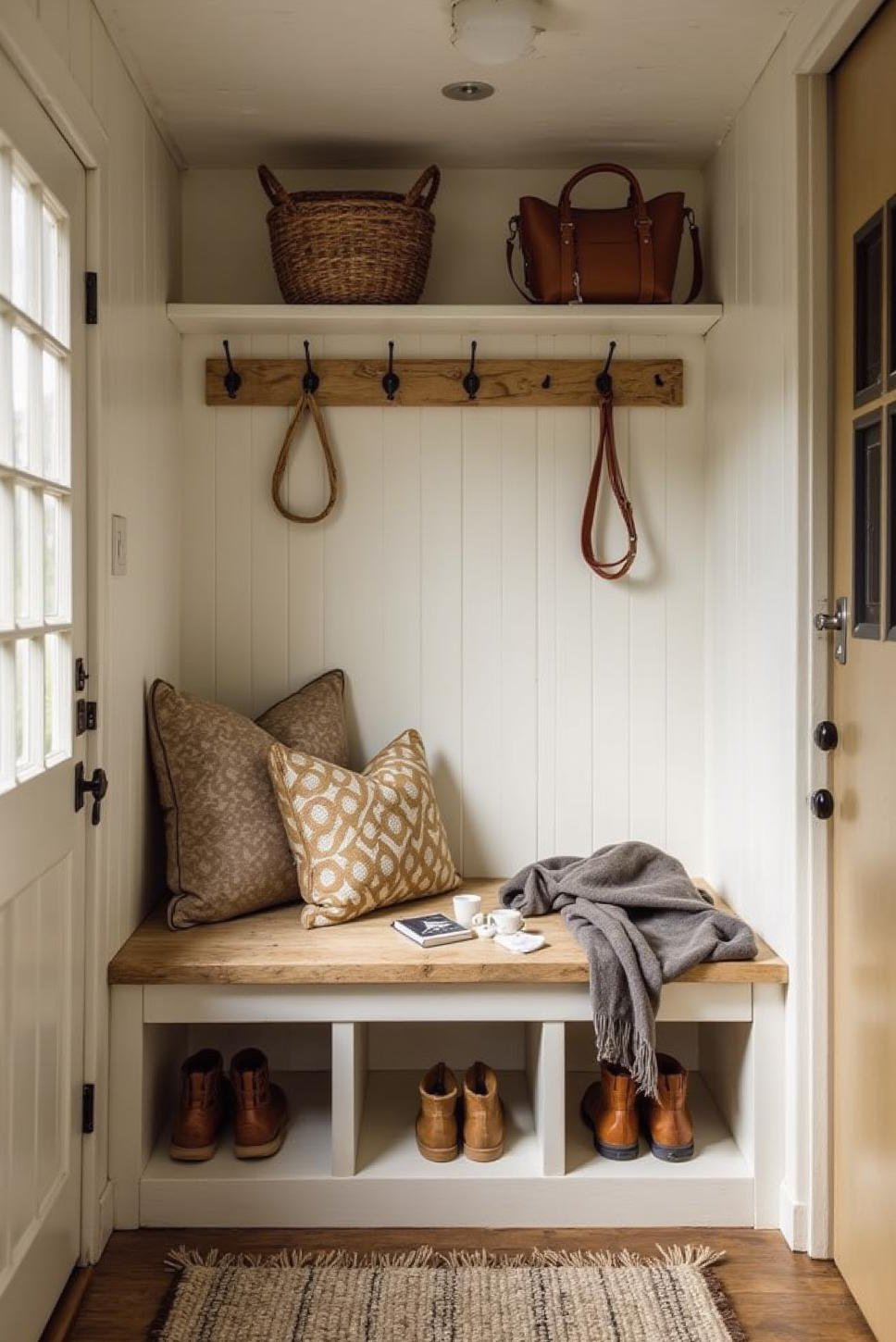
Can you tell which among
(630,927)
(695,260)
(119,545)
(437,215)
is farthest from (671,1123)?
(437,215)

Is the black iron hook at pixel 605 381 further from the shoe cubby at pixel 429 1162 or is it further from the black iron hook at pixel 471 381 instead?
the shoe cubby at pixel 429 1162

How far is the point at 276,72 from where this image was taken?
7.98 feet

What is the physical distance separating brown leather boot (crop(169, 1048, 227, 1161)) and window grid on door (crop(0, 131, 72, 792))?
827 mm

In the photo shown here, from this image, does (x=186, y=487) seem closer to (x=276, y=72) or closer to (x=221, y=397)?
(x=221, y=397)

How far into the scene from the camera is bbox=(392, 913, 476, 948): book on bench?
7.99 feet

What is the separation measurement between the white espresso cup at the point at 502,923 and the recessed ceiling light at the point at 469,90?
1747 millimetres

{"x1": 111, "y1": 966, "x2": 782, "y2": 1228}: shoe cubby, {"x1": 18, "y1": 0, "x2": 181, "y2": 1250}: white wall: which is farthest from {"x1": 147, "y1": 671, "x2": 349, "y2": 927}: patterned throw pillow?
{"x1": 111, "y1": 966, "x2": 782, "y2": 1228}: shoe cubby

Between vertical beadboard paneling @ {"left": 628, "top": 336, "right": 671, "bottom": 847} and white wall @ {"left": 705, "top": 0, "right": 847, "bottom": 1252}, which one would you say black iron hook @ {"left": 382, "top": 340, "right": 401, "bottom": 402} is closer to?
vertical beadboard paneling @ {"left": 628, "top": 336, "right": 671, "bottom": 847}

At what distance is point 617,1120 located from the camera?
2449 mm

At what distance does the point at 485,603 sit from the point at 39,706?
4.30 feet

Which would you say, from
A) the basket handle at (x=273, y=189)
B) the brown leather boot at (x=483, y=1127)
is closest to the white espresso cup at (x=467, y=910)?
the brown leather boot at (x=483, y=1127)

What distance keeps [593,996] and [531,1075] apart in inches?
17.6

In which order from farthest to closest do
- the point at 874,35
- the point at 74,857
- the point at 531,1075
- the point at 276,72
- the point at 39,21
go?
the point at 531,1075, the point at 276,72, the point at 74,857, the point at 874,35, the point at 39,21

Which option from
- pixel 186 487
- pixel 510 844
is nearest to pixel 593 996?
pixel 510 844
